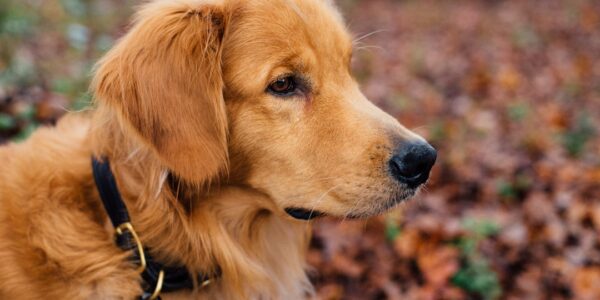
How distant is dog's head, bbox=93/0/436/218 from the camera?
8.04ft

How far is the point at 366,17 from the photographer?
18484 millimetres

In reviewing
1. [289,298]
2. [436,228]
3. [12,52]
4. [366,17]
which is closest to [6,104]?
[12,52]

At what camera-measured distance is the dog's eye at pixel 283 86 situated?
2.65 metres

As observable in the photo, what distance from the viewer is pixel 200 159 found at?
2.45 metres

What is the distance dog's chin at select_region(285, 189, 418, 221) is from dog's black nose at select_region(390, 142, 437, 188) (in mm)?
63

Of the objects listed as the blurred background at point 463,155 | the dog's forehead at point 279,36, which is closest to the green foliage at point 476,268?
the blurred background at point 463,155

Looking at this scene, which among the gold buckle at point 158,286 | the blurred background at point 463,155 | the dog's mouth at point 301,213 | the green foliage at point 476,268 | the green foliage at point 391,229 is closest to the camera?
the gold buckle at point 158,286

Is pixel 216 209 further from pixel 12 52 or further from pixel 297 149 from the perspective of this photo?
pixel 12 52

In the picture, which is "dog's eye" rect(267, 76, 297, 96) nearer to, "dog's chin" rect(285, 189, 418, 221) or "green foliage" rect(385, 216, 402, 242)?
"dog's chin" rect(285, 189, 418, 221)

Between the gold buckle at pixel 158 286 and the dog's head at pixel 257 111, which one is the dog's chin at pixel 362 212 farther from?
the gold buckle at pixel 158 286

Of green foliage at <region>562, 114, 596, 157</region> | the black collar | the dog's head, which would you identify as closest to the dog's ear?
the dog's head

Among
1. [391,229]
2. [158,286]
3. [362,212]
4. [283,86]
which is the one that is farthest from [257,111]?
[391,229]

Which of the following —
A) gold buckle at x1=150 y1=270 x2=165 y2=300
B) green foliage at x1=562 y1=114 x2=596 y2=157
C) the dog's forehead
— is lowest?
green foliage at x1=562 y1=114 x2=596 y2=157

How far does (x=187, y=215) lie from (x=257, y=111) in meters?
0.60
